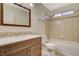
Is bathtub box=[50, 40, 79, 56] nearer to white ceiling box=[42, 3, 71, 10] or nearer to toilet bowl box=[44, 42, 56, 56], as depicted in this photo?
toilet bowl box=[44, 42, 56, 56]

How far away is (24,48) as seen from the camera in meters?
1.24

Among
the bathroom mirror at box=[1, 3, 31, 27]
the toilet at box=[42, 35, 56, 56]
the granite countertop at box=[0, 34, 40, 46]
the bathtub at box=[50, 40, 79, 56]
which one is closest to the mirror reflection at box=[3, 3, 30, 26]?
the bathroom mirror at box=[1, 3, 31, 27]

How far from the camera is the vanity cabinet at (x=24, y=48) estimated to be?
3.52 feet

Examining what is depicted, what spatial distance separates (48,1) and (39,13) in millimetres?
200

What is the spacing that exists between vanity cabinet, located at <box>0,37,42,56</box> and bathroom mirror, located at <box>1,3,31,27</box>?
246mm

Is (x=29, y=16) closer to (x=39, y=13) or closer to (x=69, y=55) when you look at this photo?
(x=39, y=13)

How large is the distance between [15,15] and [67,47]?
835 mm

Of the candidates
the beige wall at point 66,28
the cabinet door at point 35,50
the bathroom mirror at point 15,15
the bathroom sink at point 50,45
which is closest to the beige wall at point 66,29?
the beige wall at point 66,28

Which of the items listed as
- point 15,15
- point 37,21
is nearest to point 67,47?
point 37,21

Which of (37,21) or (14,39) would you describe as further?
(37,21)

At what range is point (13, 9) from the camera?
1212mm

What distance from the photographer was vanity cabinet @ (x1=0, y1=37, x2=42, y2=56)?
1073 millimetres

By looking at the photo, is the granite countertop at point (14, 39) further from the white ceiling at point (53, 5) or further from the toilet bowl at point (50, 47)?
the white ceiling at point (53, 5)

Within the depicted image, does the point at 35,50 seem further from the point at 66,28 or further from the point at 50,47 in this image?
the point at 66,28
